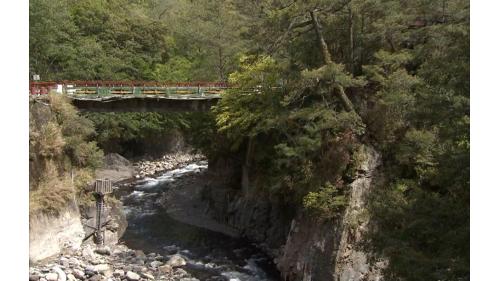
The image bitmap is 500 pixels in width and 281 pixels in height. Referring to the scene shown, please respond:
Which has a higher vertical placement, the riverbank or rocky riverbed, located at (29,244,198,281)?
the riverbank

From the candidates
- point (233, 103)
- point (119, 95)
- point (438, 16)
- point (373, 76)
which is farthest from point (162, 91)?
point (438, 16)

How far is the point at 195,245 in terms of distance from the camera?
2514 centimetres

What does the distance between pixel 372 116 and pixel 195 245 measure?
11.3 m

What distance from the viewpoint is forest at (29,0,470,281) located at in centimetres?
1019

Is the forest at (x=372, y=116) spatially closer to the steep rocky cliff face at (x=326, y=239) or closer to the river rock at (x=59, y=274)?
the steep rocky cliff face at (x=326, y=239)

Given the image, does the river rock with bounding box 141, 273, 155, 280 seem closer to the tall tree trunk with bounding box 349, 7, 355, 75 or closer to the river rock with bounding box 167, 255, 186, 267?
the river rock with bounding box 167, 255, 186, 267

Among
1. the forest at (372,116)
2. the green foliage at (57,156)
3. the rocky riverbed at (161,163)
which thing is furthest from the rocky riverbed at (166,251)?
the rocky riverbed at (161,163)

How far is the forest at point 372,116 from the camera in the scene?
10.2 m

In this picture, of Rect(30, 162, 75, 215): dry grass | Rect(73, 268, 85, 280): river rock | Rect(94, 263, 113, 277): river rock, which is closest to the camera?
Rect(73, 268, 85, 280): river rock

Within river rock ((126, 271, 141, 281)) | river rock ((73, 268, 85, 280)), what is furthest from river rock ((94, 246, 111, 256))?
river rock ((126, 271, 141, 281))

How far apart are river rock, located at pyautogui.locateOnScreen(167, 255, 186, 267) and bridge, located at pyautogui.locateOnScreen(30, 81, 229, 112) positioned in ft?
33.2

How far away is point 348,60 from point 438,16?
445 cm

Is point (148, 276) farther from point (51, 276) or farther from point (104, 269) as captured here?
point (51, 276)

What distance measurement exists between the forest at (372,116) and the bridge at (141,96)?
70.7 inches
